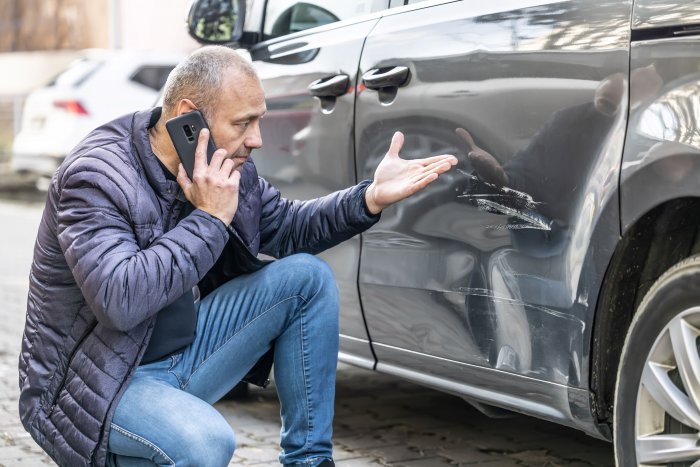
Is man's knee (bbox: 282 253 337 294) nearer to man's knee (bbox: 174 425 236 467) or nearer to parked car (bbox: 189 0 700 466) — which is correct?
parked car (bbox: 189 0 700 466)

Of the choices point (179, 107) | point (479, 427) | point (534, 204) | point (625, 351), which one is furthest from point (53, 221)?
point (479, 427)

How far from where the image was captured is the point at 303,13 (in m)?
4.12

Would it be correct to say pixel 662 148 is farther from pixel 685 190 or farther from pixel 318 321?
pixel 318 321

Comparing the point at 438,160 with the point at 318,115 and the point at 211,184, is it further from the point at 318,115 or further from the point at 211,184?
the point at 318,115

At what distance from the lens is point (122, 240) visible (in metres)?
2.57

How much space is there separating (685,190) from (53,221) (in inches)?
56.0

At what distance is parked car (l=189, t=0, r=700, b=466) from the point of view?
243 cm

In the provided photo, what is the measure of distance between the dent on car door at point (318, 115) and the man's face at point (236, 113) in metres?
0.74

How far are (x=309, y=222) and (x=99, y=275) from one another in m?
0.83

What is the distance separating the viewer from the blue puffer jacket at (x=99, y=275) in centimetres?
253

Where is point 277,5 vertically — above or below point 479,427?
above

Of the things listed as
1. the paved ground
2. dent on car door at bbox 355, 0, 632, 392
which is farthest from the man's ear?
the paved ground

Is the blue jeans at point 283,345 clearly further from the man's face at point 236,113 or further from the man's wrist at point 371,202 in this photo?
the man's face at point 236,113

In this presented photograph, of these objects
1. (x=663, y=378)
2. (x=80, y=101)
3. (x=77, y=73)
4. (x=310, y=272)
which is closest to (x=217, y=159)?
(x=310, y=272)
